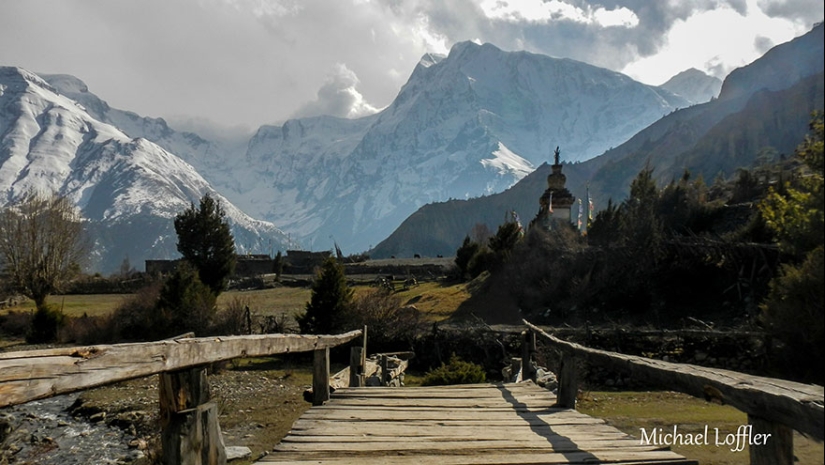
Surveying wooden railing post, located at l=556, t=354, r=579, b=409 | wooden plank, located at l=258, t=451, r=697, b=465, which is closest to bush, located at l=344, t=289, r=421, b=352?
wooden railing post, located at l=556, t=354, r=579, b=409

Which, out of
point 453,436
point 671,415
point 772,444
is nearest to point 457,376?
point 671,415

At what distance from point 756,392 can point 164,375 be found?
275cm

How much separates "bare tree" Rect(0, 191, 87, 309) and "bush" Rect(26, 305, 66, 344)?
372 cm

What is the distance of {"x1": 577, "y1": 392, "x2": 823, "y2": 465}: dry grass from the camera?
21.7 ft

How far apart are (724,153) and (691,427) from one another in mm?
104069

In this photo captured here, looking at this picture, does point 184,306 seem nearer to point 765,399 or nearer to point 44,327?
point 44,327

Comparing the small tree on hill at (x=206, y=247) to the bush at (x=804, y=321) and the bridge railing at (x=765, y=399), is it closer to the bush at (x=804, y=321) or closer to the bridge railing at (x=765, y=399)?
the bridge railing at (x=765, y=399)

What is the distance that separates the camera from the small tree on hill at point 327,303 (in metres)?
21.4

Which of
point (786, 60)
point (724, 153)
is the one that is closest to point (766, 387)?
point (786, 60)

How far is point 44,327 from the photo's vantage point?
2520cm

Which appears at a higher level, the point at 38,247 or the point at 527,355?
the point at 38,247

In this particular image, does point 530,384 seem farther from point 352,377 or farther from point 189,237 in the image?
point 189,237

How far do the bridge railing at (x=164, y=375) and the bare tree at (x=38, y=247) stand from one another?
105ft

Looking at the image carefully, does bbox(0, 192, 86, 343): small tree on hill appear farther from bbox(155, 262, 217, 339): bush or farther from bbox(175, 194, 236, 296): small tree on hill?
bbox(155, 262, 217, 339): bush
